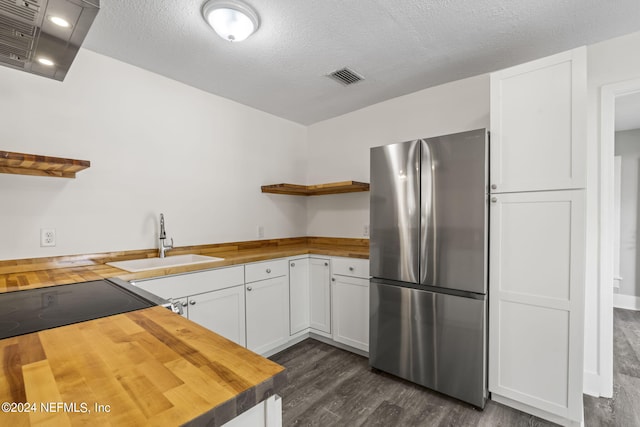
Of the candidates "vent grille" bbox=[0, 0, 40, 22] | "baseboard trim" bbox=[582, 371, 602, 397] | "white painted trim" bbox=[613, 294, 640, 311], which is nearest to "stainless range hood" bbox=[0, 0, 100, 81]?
"vent grille" bbox=[0, 0, 40, 22]

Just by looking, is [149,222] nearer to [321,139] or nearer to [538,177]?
[321,139]

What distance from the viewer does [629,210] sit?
12.4 ft

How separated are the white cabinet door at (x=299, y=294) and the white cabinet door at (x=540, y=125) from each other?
1.73m

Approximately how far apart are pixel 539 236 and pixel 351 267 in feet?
4.47

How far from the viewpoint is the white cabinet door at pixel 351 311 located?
251 cm

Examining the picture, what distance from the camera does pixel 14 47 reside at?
94 centimetres

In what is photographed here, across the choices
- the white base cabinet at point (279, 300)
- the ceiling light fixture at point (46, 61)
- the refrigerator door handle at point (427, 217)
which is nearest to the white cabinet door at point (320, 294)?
the white base cabinet at point (279, 300)

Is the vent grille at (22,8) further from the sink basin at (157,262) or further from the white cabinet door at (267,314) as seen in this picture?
the white cabinet door at (267,314)

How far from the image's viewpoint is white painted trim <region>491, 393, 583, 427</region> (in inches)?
66.7

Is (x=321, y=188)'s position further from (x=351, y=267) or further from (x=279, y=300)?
(x=279, y=300)

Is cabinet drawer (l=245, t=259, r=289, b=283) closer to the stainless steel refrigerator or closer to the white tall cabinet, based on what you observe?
the stainless steel refrigerator

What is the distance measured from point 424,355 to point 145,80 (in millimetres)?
2963

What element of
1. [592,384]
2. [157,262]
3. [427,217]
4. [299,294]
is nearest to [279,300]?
[299,294]

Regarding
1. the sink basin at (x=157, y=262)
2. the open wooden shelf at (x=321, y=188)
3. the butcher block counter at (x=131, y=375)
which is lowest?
the sink basin at (x=157, y=262)
